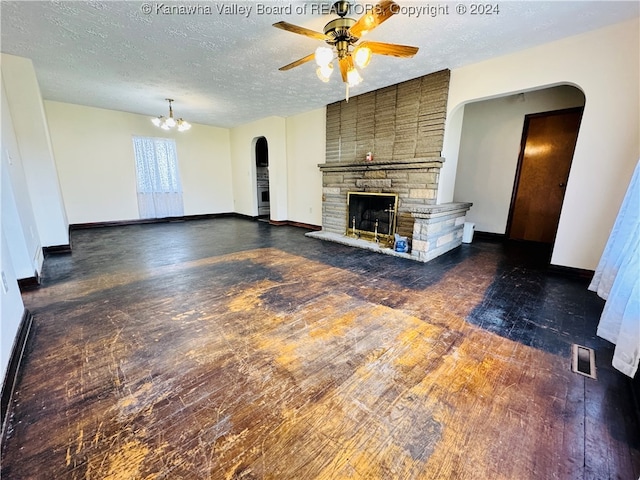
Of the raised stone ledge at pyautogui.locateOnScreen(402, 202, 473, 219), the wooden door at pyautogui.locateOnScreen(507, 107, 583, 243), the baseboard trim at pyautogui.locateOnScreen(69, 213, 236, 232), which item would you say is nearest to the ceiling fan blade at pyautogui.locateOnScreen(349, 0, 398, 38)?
the raised stone ledge at pyautogui.locateOnScreen(402, 202, 473, 219)

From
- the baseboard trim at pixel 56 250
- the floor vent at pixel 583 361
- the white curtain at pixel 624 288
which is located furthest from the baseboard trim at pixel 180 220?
the floor vent at pixel 583 361

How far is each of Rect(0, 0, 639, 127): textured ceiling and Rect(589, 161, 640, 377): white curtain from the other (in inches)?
72.7

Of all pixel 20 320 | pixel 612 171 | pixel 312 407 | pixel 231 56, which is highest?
pixel 231 56

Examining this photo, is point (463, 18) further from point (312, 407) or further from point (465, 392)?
point (312, 407)

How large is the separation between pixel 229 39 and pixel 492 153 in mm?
4968

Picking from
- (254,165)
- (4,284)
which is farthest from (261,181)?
(4,284)

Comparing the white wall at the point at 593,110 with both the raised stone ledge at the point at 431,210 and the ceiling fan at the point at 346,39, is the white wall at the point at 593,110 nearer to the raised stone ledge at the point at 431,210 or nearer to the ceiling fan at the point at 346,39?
the raised stone ledge at the point at 431,210

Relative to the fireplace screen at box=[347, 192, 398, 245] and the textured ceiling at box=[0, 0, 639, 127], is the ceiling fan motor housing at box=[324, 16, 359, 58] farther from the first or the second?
the fireplace screen at box=[347, 192, 398, 245]

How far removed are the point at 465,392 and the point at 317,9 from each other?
129 inches

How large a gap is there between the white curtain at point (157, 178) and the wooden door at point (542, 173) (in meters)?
8.05

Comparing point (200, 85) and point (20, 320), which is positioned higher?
point (200, 85)

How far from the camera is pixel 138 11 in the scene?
2451 millimetres

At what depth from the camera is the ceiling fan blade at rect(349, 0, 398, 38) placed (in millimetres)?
1872

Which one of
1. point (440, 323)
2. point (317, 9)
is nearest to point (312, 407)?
point (440, 323)
